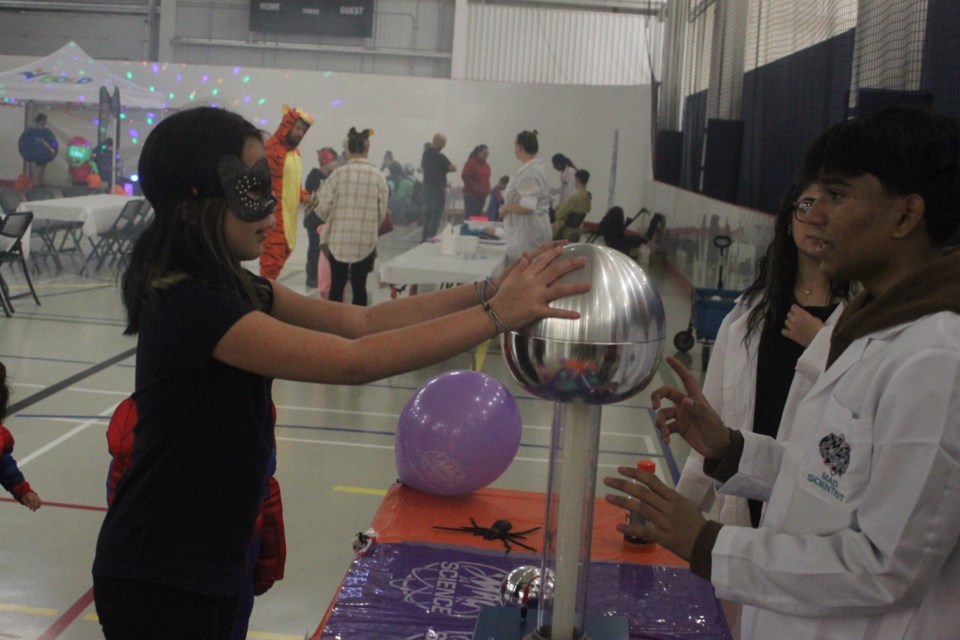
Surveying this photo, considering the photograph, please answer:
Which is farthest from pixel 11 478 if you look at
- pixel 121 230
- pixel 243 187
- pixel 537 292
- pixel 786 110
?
pixel 121 230

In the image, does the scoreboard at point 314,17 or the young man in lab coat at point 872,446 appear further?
the scoreboard at point 314,17

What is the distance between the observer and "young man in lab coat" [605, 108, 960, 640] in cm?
122

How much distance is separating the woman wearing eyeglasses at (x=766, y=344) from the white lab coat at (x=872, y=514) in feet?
4.22

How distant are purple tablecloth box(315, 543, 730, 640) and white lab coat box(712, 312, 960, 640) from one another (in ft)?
2.10

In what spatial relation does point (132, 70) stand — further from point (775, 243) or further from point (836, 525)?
point (836, 525)

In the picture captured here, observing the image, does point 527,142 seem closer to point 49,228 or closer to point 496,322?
point 49,228

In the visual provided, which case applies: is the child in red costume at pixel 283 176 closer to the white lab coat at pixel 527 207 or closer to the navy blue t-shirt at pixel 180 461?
the white lab coat at pixel 527 207

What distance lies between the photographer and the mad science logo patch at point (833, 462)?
4.29 ft

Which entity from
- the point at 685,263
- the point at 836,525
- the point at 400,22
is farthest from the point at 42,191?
the point at 836,525

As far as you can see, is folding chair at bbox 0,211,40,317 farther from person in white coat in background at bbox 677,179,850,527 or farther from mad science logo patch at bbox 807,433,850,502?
mad science logo patch at bbox 807,433,850,502

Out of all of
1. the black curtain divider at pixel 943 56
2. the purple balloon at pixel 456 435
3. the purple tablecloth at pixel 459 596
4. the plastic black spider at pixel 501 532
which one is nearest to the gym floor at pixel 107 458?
the purple balloon at pixel 456 435

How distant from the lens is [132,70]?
50.9ft

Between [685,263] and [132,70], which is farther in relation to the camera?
[132,70]

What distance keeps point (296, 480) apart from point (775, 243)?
297 cm
